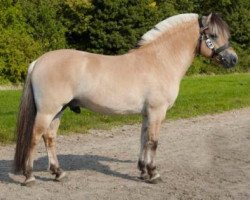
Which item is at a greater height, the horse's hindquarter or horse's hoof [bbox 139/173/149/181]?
the horse's hindquarter

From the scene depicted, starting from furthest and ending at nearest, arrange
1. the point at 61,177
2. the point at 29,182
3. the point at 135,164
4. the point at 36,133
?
the point at 135,164 < the point at 61,177 < the point at 29,182 < the point at 36,133

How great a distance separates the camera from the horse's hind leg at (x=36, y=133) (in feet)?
22.1

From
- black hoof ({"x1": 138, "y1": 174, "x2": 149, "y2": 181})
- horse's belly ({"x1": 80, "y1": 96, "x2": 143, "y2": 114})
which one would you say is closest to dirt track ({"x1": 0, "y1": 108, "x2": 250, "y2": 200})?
black hoof ({"x1": 138, "y1": 174, "x2": 149, "y2": 181})

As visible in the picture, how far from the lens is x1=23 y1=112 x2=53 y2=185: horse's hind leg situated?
22.1 feet

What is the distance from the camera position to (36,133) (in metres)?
6.80

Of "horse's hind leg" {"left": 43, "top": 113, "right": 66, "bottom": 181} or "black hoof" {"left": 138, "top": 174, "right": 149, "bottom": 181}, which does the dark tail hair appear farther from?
"black hoof" {"left": 138, "top": 174, "right": 149, "bottom": 181}

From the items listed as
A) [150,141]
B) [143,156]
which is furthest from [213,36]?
[143,156]

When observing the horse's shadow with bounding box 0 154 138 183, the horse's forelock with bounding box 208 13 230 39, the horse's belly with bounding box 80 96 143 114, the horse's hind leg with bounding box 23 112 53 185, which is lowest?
the horse's shadow with bounding box 0 154 138 183

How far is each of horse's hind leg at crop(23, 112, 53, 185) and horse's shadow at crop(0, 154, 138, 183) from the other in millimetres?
337

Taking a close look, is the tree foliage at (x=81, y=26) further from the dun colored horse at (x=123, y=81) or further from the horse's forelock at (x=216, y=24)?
the horse's forelock at (x=216, y=24)

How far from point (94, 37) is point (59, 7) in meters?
3.10

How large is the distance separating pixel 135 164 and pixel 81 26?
26.5 meters

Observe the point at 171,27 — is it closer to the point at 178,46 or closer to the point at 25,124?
the point at 178,46

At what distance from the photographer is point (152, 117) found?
7.11 meters
